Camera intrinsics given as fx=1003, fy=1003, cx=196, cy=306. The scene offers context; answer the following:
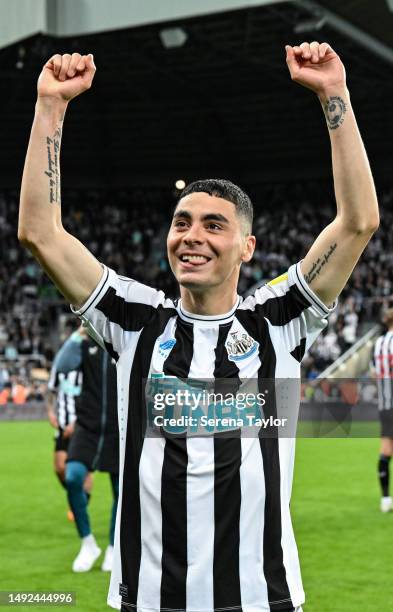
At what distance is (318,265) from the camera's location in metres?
3.20

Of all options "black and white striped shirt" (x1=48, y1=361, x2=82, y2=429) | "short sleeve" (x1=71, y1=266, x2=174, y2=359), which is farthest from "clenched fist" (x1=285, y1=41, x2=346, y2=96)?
"black and white striped shirt" (x1=48, y1=361, x2=82, y2=429)

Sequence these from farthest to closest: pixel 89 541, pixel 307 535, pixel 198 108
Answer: pixel 198 108, pixel 307 535, pixel 89 541

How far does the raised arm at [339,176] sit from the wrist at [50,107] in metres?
0.73

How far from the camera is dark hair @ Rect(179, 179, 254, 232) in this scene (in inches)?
128

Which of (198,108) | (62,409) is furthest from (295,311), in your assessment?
(198,108)

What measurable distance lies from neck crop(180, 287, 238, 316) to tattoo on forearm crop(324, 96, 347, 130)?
624 millimetres

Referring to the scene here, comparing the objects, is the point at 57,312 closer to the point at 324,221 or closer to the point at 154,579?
the point at 324,221

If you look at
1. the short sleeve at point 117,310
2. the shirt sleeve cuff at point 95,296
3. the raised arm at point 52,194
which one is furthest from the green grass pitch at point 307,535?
the raised arm at point 52,194

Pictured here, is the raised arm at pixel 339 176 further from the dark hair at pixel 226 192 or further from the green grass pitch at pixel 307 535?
the green grass pitch at pixel 307 535

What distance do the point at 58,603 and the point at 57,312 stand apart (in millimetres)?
25755

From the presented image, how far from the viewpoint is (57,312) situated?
32.3 metres

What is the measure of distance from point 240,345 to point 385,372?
8.38m

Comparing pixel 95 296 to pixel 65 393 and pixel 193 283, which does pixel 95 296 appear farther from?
pixel 65 393

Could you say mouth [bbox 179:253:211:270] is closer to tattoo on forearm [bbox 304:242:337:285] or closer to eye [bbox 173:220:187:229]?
eye [bbox 173:220:187:229]
